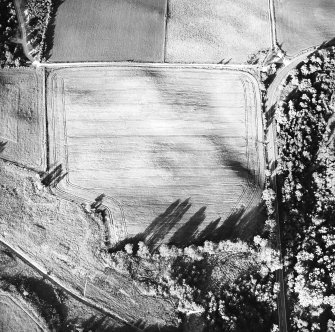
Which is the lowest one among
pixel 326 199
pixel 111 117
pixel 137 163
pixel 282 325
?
pixel 282 325

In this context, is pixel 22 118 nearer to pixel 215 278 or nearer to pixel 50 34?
pixel 50 34

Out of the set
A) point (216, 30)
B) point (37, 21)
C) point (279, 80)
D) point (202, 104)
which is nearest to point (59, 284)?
point (202, 104)

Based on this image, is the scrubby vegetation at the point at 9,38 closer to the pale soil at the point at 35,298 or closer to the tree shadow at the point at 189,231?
the pale soil at the point at 35,298

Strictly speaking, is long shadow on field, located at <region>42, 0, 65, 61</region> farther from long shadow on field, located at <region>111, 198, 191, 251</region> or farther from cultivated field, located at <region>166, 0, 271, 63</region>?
long shadow on field, located at <region>111, 198, 191, 251</region>

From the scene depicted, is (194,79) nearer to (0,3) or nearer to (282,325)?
(0,3)

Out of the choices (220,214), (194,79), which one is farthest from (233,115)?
(220,214)

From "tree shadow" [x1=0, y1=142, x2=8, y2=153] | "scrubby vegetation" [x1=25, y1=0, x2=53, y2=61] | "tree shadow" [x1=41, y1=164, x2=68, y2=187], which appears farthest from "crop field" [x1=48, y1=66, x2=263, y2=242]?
"tree shadow" [x1=0, y1=142, x2=8, y2=153]
